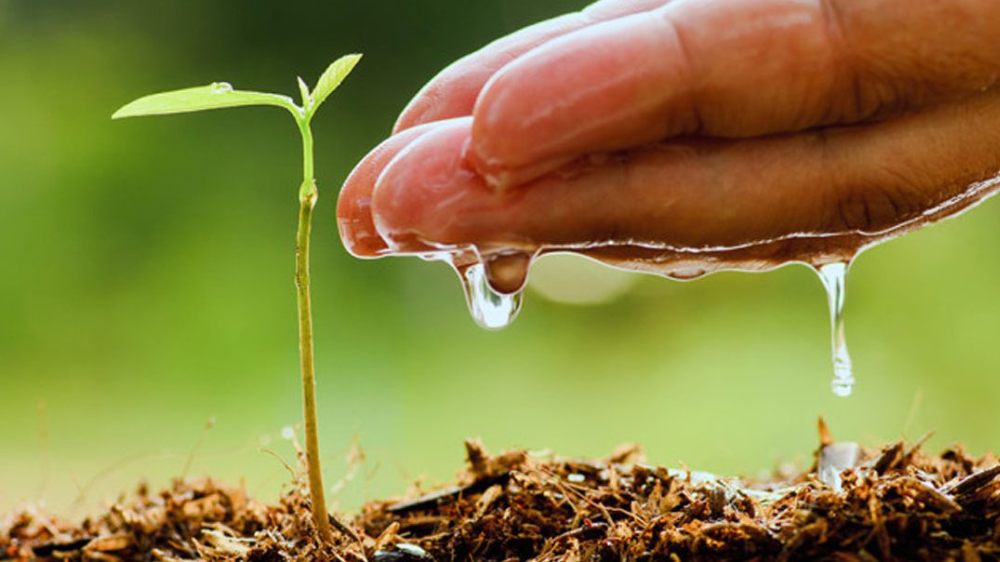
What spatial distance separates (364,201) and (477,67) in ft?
0.64

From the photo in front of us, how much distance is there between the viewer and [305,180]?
85cm

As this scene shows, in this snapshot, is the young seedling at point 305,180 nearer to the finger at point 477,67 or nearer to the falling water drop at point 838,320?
the finger at point 477,67

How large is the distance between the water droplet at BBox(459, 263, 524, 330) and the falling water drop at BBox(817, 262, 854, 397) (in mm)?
344

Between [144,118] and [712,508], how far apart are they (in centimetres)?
377

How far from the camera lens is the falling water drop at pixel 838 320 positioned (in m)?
1.13

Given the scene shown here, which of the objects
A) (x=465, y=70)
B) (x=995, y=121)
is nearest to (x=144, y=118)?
(x=465, y=70)

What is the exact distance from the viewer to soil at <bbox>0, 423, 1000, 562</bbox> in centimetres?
78

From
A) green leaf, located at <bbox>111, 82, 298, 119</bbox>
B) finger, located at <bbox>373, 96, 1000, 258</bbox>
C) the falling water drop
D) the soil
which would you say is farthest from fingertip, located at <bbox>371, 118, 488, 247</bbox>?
the falling water drop

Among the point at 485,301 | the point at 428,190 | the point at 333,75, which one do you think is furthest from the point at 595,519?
the point at 333,75

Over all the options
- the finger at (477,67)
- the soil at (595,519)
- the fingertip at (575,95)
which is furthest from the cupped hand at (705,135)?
the soil at (595,519)

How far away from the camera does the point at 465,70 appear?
1.05m

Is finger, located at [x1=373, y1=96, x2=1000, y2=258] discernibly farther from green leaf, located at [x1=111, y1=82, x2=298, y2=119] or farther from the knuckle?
green leaf, located at [x1=111, y1=82, x2=298, y2=119]

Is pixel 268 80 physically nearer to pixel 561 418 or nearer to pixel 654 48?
pixel 561 418

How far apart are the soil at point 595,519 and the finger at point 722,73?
0.29 meters
